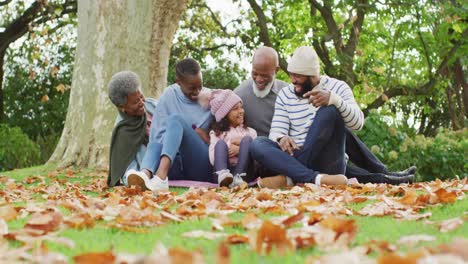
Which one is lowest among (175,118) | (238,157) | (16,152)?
(16,152)

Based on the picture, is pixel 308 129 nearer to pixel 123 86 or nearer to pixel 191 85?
pixel 191 85

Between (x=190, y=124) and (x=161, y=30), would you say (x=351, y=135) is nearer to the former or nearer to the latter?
(x=190, y=124)

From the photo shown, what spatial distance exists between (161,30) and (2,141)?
6.86m

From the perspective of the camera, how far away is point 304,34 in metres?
17.0

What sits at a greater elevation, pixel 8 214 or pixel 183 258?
pixel 183 258

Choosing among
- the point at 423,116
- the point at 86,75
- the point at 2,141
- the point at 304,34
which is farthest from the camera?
the point at 423,116

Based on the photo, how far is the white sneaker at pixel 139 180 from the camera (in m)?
5.85

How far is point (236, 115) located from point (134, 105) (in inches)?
40.8

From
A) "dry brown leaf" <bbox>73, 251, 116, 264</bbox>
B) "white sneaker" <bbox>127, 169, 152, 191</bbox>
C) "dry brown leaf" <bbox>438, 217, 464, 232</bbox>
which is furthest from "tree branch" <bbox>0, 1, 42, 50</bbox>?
"dry brown leaf" <bbox>73, 251, 116, 264</bbox>

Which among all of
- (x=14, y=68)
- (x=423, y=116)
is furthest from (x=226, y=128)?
(x=423, y=116)

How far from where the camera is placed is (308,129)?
6477 mm

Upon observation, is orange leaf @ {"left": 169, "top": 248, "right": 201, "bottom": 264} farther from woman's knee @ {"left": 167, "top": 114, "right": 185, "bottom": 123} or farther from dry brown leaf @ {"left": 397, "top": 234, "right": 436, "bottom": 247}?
woman's knee @ {"left": 167, "top": 114, "right": 185, "bottom": 123}

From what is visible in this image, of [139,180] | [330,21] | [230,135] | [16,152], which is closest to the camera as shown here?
[139,180]

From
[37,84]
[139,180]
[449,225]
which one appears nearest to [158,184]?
[139,180]
